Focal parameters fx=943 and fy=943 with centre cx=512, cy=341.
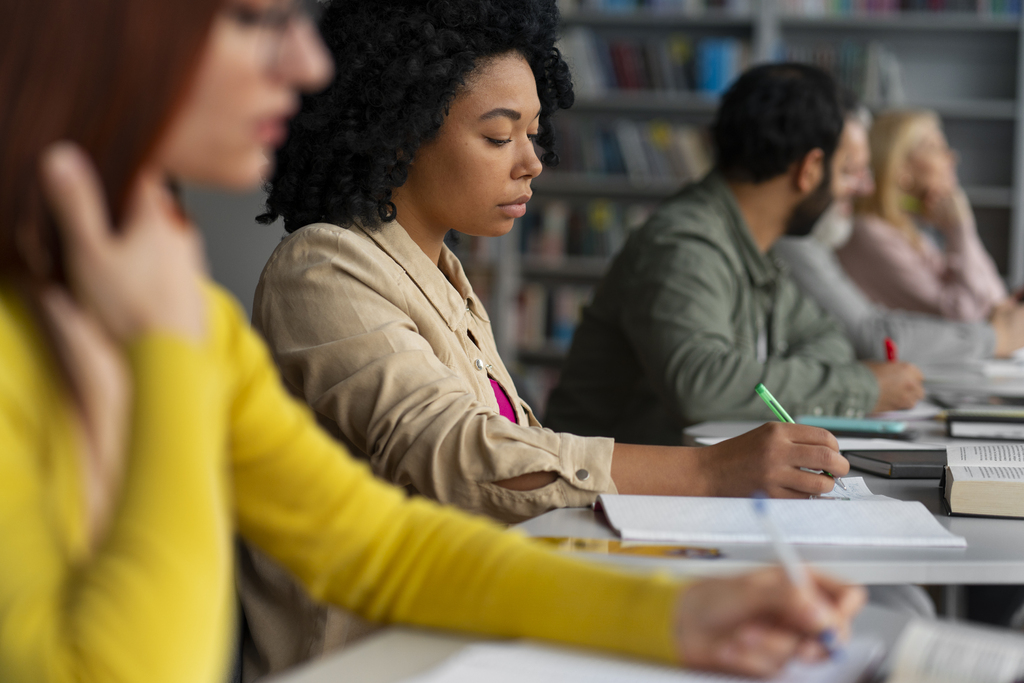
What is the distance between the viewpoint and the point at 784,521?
0.98m

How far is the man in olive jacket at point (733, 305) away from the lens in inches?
73.7

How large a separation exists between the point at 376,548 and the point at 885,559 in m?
0.48

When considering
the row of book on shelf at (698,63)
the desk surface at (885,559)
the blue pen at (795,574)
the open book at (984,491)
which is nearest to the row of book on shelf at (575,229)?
the row of book on shelf at (698,63)

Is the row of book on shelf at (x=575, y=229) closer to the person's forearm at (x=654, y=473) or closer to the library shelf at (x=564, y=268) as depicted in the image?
the library shelf at (x=564, y=268)

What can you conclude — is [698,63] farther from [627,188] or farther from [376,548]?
[376,548]

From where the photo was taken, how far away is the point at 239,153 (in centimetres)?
58

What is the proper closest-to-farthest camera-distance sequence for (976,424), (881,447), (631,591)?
(631,591) → (881,447) → (976,424)

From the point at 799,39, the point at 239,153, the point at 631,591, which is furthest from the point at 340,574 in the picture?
the point at 799,39

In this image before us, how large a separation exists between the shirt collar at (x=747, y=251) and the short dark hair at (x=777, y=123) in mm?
118

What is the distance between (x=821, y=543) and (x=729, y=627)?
360 millimetres

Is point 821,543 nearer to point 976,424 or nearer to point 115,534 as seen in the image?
point 115,534

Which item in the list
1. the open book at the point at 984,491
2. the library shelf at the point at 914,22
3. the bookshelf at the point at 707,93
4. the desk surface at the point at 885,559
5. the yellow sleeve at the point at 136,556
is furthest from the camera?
the bookshelf at the point at 707,93

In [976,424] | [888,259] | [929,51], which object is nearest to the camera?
[976,424]

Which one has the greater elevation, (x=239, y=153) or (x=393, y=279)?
(x=239, y=153)
